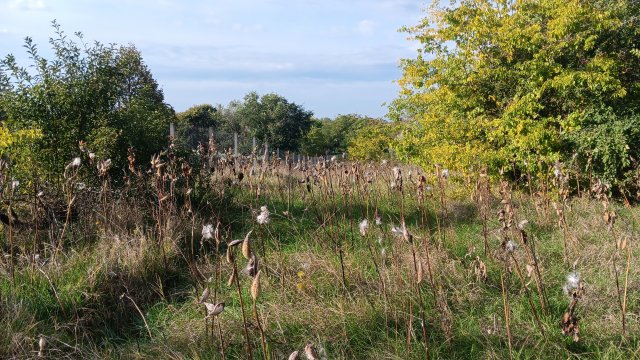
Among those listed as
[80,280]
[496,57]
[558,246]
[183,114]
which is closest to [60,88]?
[80,280]

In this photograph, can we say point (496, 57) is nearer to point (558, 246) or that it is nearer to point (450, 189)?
point (450, 189)

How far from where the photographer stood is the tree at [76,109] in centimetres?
598

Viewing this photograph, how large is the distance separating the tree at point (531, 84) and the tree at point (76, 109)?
4.47 metres

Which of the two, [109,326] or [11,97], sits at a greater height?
[11,97]

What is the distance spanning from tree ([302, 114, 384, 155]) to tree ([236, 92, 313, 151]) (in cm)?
55

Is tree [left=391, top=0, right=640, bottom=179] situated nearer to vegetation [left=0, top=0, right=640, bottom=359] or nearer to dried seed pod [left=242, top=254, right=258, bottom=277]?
vegetation [left=0, top=0, right=640, bottom=359]

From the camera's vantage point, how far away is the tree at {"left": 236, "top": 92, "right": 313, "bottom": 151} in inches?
949

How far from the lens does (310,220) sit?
6340mm

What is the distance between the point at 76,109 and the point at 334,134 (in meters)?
22.3

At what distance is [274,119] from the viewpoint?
24.2 m

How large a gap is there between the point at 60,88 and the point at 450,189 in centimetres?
538

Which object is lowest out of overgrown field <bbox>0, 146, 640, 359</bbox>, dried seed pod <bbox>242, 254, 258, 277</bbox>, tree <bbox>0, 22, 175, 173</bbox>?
overgrown field <bbox>0, 146, 640, 359</bbox>

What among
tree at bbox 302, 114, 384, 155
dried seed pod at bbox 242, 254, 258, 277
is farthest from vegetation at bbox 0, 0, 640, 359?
tree at bbox 302, 114, 384, 155

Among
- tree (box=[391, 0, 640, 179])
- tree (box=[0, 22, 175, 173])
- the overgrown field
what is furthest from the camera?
tree (box=[391, 0, 640, 179])
